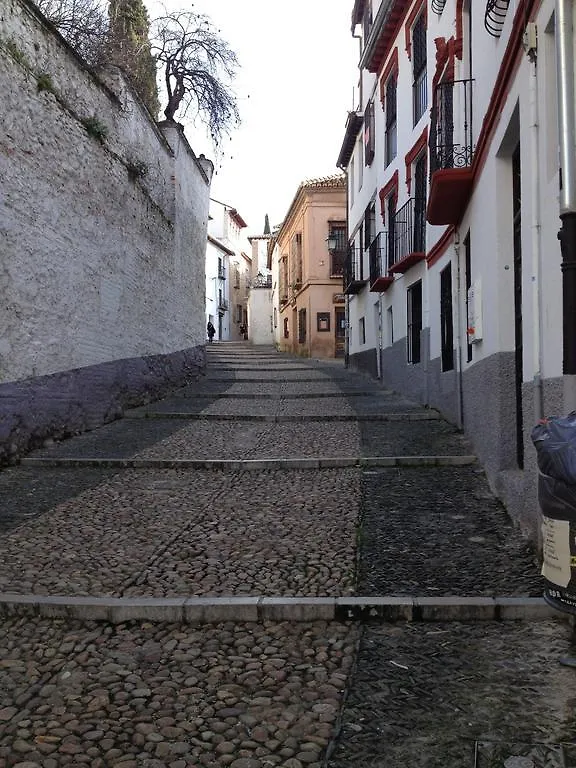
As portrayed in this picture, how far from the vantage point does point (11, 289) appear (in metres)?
6.38

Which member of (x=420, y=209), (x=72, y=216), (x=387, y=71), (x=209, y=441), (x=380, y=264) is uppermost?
(x=387, y=71)

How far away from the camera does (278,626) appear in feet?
10.4

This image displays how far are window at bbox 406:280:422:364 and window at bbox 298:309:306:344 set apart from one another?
16345mm

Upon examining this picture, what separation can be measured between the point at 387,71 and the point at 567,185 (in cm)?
1173

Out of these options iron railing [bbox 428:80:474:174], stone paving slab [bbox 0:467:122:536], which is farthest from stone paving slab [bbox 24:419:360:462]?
iron railing [bbox 428:80:474:174]

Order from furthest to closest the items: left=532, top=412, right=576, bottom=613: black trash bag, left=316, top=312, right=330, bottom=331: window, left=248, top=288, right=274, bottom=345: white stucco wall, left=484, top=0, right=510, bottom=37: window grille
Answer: left=248, top=288, right=274, bottom=345: white stucco wall, left=316, top=312, right=330, bottom=331: window, left=484, top=0, right=510, bottom=37: window grille, left=532, top=412, right=576, bottom=613: black trash bag

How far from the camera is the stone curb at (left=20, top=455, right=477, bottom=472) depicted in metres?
6.21

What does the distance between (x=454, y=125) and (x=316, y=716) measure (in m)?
6.63

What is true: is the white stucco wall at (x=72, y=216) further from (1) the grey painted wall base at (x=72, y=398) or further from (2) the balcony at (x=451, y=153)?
(2) the balcony at (x=451, y=153)

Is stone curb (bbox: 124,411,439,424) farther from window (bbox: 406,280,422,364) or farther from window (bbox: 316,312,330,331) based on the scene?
window (bbox: 316,312,330,331)

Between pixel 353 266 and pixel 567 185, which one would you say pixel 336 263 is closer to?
pixel 353 266

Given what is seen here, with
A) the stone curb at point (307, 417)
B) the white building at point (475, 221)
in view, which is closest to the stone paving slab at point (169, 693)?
the white building at point (475, 221)

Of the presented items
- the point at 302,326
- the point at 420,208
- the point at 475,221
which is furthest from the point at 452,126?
the point at 302,326

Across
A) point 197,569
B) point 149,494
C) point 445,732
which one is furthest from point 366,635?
point 149,494
